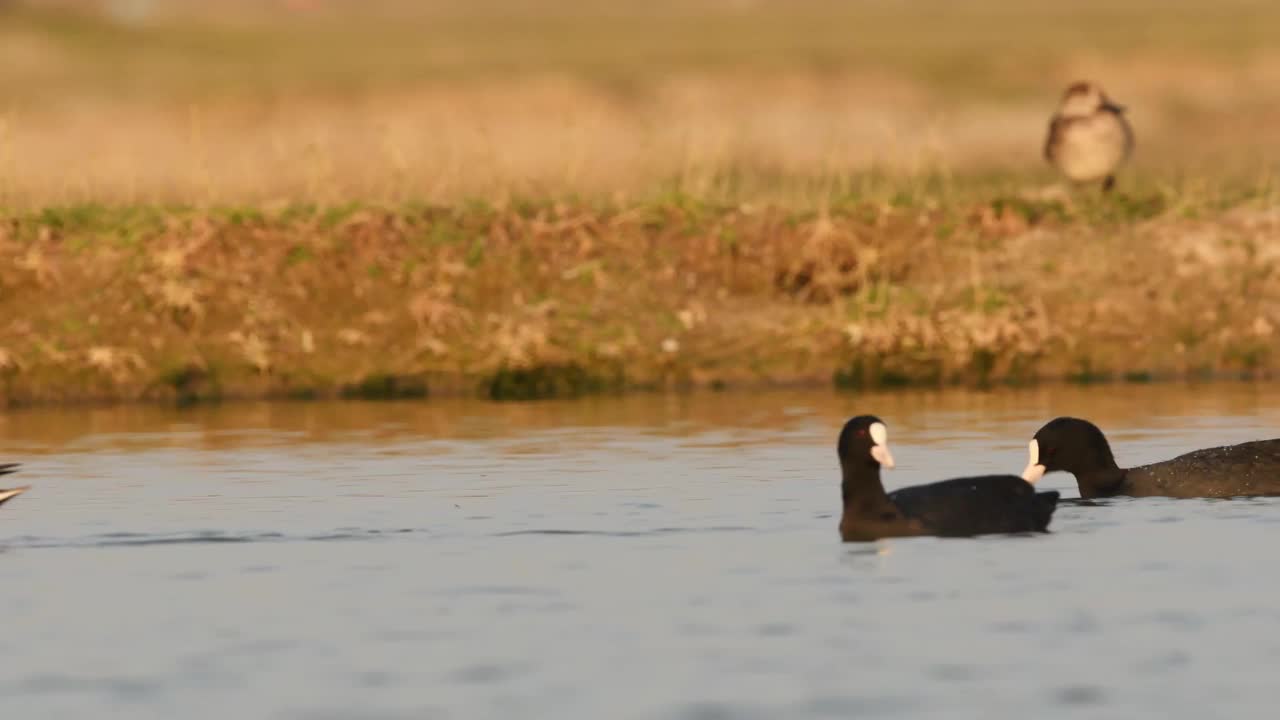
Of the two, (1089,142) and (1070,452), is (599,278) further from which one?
(1070,452)

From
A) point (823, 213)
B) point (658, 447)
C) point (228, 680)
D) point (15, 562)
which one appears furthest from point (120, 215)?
point (228, 680)

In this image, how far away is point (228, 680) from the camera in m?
13.7

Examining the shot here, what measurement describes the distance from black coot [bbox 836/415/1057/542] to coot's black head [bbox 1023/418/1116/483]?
2.10 meters

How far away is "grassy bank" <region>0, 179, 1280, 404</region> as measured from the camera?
33906mm

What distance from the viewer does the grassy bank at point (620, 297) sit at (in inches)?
1335

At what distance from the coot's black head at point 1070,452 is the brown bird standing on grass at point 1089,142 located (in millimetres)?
17566

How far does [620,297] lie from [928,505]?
17.2m

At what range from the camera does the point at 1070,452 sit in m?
20.9

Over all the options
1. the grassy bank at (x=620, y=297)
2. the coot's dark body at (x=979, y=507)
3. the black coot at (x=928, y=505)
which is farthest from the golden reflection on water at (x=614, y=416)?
the coot's dark body at (x=979, y=507)

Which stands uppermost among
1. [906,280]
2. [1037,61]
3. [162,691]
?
[1037,61]

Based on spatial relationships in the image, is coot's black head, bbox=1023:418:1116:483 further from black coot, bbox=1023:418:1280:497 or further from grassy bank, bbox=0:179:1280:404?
grassy bank, bbox=0:179:1280:404

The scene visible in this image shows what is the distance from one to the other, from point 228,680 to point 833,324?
69.9ft

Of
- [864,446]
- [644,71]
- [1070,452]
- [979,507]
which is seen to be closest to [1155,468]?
[1070,452]

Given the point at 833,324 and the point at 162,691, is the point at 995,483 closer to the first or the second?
the point at 162,691
